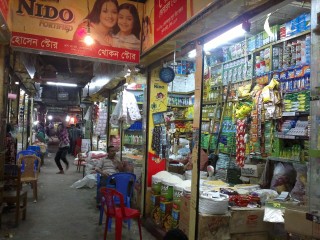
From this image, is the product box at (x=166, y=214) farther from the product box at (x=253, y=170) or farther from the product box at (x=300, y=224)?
the product box at (x=300, y=224)

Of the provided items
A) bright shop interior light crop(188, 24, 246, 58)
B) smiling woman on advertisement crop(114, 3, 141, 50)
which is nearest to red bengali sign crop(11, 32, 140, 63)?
smiling woman on advertisement crop(114, 3, 141, 50)

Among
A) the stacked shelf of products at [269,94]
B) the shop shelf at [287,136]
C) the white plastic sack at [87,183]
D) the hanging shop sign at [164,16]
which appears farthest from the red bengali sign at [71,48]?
the white plastic sack at [87,183]

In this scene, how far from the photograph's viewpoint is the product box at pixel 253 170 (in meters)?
5.88

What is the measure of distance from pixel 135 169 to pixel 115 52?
106 inches

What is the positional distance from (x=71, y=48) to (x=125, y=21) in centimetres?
112

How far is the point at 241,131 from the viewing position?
614 centimetres

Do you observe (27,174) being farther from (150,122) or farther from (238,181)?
(238,181)

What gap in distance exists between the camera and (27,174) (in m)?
7.64

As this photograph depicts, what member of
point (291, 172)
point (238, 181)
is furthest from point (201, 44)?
point (238, 181)

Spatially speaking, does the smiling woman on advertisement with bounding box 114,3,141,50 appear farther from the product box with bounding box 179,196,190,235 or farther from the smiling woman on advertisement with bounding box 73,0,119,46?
the product box with bounding box 179,196,190,235

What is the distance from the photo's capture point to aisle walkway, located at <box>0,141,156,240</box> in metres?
5.35

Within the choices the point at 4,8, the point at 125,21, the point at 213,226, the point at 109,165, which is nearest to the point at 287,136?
the point at 213,226

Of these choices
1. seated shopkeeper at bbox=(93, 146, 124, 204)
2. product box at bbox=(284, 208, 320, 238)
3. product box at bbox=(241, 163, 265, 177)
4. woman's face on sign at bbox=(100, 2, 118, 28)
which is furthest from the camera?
seated shopkeeper at bbox=(93, 146, 124, 204)

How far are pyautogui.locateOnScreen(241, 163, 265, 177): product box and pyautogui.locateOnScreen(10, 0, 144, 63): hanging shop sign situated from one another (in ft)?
9.76
